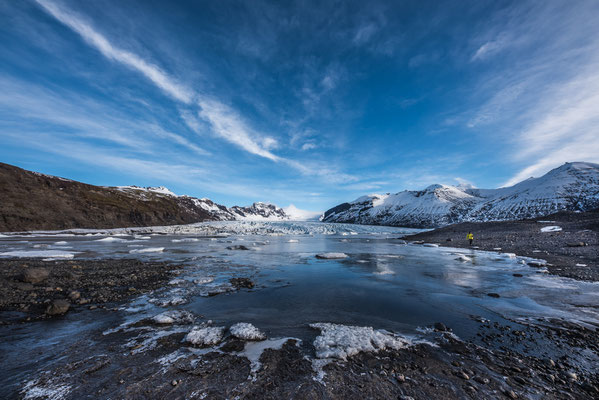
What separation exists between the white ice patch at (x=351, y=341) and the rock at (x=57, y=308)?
7.91 m

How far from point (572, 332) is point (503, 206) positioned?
128 meters

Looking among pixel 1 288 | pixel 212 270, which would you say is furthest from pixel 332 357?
pixel 1 288

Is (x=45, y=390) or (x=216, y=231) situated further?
(x=216, y=231)

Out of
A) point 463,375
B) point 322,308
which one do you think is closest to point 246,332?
point 322,308

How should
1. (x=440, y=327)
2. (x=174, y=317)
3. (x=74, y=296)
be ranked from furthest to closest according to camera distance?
(x=74, y=296) < (x=174, y=317) < (x=440, y=327)

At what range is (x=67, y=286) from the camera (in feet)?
32.1

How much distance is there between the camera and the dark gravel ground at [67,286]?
7.34m

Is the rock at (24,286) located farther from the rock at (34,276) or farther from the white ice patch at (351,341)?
the white ice patch at (351,341)

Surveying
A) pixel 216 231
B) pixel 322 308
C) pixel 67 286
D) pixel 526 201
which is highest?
pixel 526 201

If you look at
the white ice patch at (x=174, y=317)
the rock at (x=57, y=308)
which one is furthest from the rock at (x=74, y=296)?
the white ice patch at (x=174, y=317)

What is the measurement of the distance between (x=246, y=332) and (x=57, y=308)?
6.20 m

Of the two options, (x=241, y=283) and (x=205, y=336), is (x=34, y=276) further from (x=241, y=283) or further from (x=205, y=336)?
(x=205, y=336)

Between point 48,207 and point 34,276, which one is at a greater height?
point 48,207

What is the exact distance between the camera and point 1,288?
903 cm
